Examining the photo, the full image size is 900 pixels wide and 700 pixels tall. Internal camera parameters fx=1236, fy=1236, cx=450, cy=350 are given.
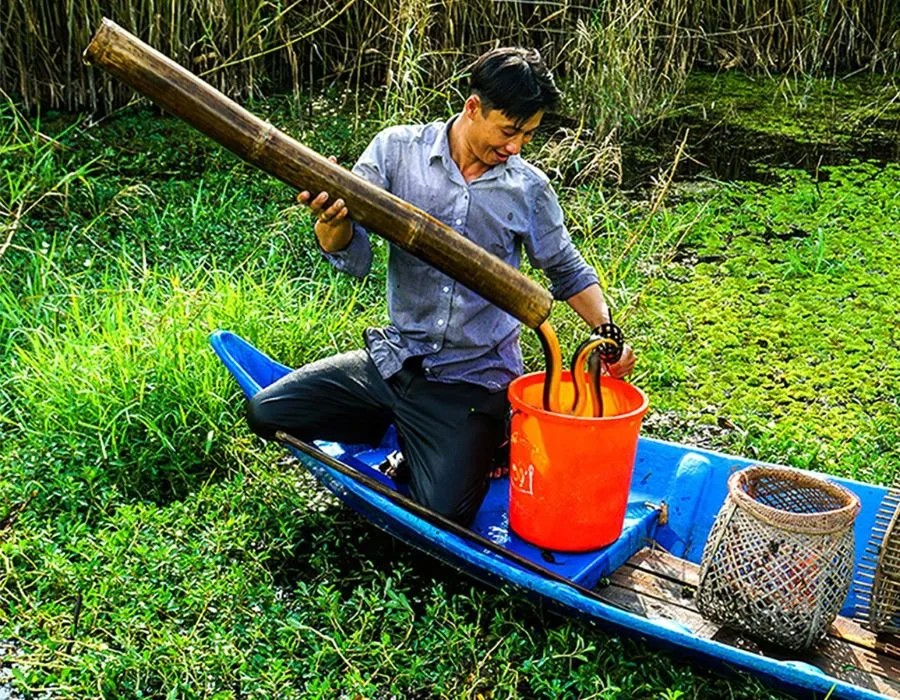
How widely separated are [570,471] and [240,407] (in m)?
1.28

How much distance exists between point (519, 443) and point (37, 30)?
3.86m

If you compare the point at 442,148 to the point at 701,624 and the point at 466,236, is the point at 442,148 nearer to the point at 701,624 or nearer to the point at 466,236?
the point at 466,236

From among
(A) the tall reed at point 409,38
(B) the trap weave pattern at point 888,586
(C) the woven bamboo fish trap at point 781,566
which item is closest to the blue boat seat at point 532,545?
(C) the woven bamboo fish trap at point 781,566

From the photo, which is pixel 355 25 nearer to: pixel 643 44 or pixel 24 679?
pixel 643 44

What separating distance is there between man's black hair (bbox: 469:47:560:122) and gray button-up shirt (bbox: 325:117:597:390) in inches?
8.8

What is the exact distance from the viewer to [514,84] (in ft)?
9.34

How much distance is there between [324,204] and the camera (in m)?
2.81

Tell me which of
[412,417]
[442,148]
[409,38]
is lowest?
[412,417]

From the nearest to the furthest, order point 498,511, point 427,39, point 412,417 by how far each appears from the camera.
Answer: point 412,417, point 498,511, point 427,39

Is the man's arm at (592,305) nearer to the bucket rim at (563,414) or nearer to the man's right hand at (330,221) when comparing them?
the bucket rim at (563,414)

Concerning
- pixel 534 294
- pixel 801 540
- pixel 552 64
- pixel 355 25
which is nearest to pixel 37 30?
pixel 355 25

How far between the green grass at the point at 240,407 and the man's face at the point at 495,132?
105cm

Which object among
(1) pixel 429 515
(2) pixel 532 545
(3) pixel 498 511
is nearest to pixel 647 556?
(2) pixel 532 545

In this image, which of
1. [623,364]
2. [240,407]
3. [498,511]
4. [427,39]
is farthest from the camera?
[427,39]
